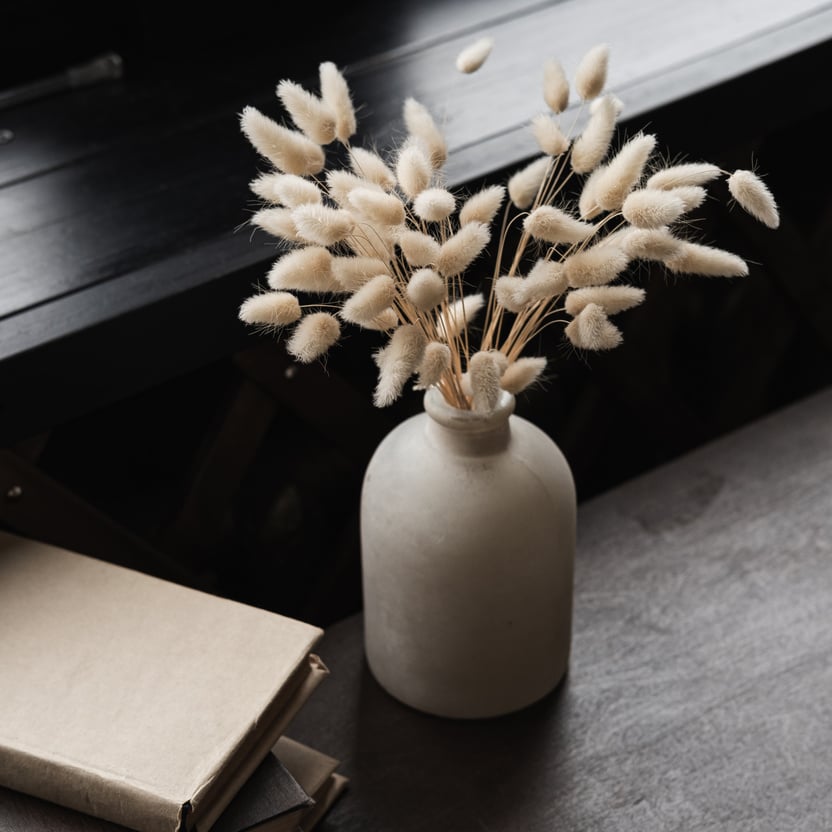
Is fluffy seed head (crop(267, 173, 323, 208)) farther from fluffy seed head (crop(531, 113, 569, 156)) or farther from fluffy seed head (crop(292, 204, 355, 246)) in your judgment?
fluffy seed head (crop(531, 113, 569, 156))

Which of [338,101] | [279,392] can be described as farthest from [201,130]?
[338,101]

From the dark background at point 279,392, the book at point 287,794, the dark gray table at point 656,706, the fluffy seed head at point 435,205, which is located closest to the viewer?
the fluffy seed head at point 435,205

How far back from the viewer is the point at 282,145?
749mm

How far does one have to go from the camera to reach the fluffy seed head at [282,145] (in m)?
0.74

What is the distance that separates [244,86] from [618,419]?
639 mm

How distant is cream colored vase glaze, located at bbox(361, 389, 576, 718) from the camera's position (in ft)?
2.81

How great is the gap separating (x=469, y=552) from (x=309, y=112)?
32 centimetres

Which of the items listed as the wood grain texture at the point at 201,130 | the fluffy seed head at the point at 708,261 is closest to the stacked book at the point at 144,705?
the wood grain texture at the point at 201,130

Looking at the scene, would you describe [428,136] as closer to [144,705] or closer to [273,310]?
[273,310]

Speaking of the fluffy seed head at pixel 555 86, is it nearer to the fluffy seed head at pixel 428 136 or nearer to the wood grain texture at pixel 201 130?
the fluffy seed head at pixel 428 136

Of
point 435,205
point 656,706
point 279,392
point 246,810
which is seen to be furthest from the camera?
point 279,392

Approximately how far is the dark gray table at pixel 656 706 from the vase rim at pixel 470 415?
0.87 feet

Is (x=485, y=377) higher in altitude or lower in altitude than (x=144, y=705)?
higher

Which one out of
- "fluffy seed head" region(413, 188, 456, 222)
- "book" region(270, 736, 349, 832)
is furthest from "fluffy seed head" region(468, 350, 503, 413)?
"book" region(270, 736, 349, 832)
